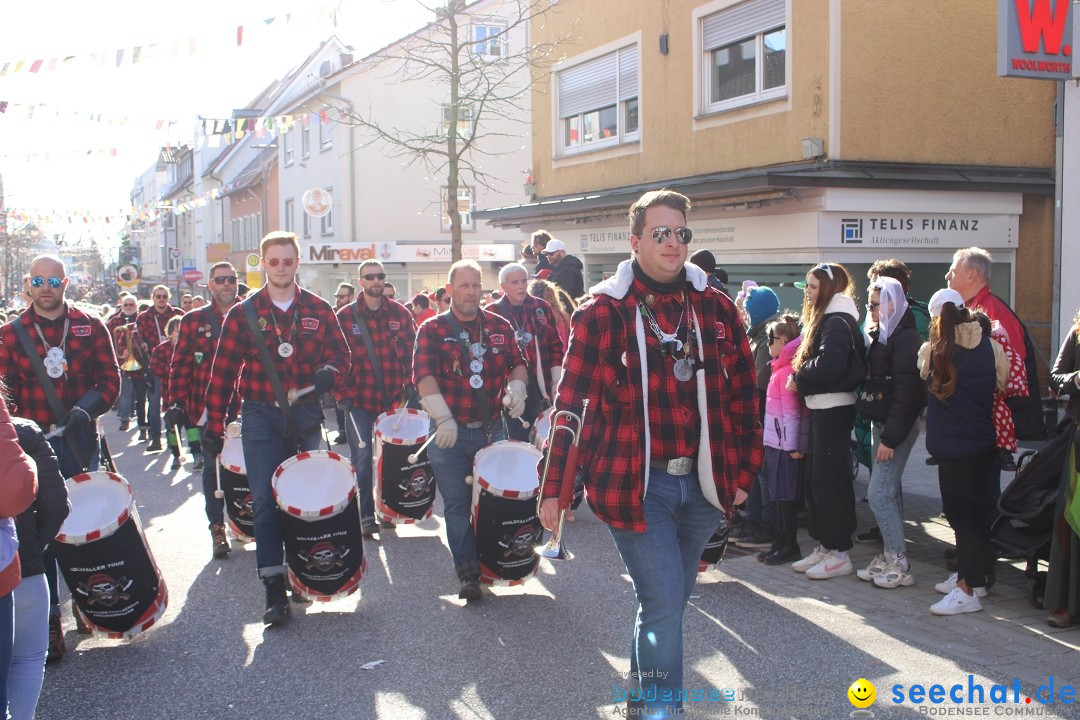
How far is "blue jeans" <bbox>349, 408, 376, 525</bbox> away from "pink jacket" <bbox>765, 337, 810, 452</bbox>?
10.2ft

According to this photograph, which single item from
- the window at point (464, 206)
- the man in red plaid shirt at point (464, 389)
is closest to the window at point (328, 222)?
the window at point (464, 206)

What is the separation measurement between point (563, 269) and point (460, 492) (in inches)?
202

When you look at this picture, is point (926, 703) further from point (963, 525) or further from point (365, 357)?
point (365, 357)

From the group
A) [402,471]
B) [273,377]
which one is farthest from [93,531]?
[402,471]

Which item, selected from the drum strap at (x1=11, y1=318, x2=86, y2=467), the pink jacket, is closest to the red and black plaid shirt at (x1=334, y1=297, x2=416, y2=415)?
the drum strap at (x1=11, y1=318, x2=86, y2=467)

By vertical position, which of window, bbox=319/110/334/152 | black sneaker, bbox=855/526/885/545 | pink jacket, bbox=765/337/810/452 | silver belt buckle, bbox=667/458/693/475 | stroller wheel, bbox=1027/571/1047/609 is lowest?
black sneaker, bbox=855/526/885/545

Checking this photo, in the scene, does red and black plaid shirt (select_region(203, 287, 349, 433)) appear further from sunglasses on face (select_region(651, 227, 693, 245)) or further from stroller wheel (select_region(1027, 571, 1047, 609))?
stroller wheel (select_region(1027, 571, 1047, 609))

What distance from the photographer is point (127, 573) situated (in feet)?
17.9

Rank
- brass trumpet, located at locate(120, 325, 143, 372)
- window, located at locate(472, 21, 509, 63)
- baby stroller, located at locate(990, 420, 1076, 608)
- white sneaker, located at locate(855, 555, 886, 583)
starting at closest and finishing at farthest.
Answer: baby stroller, located at locate(990, 420, 1076, 608) → white sneaker, located at locate(855, 555, 886, 583) → brass trumpet, located at locate(120, 325, 143, 372) → window, located at locate(472, 21, 509, 63)

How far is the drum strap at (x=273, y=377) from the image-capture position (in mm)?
5980

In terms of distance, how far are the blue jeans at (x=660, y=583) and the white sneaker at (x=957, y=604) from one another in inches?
103

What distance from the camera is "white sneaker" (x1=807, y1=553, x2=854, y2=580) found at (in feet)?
21.8

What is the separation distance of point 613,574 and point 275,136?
133ft

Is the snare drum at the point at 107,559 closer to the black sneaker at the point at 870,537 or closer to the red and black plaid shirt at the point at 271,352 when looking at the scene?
the red and black plaid shirt at the point at 271,352
